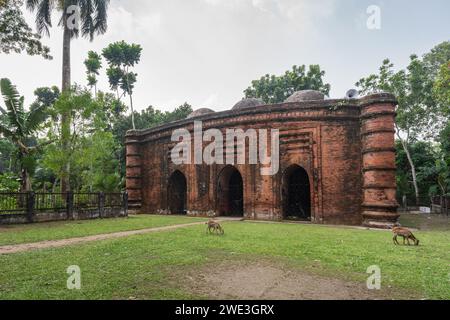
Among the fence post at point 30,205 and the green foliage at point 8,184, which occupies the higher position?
the green foliage at point 8,184

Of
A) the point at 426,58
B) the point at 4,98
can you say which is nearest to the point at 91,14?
the point at 4,98

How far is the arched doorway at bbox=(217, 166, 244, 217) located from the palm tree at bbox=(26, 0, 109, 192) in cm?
987

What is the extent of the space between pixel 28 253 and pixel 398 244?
840 cm

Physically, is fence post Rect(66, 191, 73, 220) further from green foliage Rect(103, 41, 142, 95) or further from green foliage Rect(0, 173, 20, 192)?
green foliage Rect(103, 41, 142, 95)

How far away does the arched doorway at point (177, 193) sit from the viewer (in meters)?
18.5

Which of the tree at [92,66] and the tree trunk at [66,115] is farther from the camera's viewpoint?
the tree at [92,66]

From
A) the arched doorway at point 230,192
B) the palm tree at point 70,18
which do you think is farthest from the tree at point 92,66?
the arched doorway at point 230,192

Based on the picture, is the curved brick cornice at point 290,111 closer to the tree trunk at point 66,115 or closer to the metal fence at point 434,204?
the tree trunk at point 66,115

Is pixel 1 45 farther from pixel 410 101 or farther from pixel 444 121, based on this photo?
pixel 444 121

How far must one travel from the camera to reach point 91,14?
18578mm

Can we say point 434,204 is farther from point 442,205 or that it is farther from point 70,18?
point 70,18

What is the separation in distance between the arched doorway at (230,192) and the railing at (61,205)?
5.13m

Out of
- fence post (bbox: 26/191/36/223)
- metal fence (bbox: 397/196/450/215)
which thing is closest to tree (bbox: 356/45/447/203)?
metal fence (bbox: 397/196/450/215)

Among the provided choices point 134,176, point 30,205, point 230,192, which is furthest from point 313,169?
point 30,205
